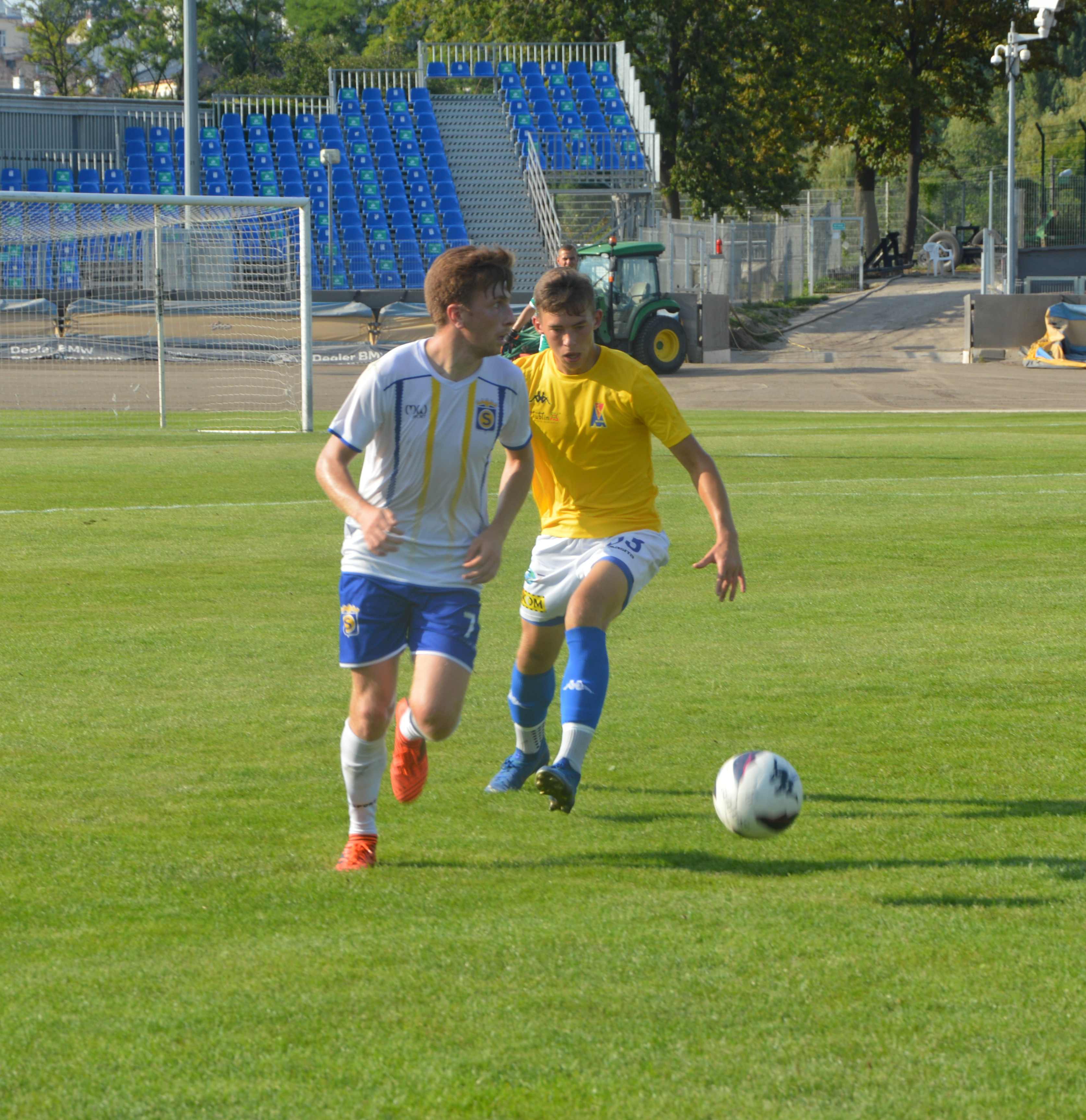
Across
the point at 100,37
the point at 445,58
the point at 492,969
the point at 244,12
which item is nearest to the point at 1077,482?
the point at 492,969

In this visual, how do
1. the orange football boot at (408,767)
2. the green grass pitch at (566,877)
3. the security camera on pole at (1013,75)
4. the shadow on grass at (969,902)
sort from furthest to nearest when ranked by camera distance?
the security camera on pole at (1013,75)
the orange football boot at (408,767)
the shadow on grass at (969,902)
the green grass pitch at (566,877)

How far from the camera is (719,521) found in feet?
17.4

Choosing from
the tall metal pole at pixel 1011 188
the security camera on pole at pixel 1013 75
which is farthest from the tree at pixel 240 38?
the tall metal pole at pixel 1011 188

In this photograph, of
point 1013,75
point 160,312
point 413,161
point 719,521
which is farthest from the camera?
point 413,161

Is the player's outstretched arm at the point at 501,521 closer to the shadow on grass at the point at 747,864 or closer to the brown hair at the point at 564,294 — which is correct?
the brown hair at the point at 564,294

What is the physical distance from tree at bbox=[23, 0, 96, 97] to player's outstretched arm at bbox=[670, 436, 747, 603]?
76524 millimetres

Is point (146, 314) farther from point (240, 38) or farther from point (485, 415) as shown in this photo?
point (240, 38)

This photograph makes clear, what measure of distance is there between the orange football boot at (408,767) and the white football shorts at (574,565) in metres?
0.84

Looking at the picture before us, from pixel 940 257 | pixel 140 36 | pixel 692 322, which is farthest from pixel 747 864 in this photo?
pixel 140 36

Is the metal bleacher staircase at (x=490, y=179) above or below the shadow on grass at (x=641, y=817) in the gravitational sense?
above

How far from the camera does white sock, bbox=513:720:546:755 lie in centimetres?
555

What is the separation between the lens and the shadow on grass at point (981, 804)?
511cm

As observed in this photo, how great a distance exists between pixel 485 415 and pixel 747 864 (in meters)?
1.57

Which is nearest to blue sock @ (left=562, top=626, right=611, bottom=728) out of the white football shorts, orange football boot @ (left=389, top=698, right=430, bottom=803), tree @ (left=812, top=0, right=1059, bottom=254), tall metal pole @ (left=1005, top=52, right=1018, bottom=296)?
the white football shorts
